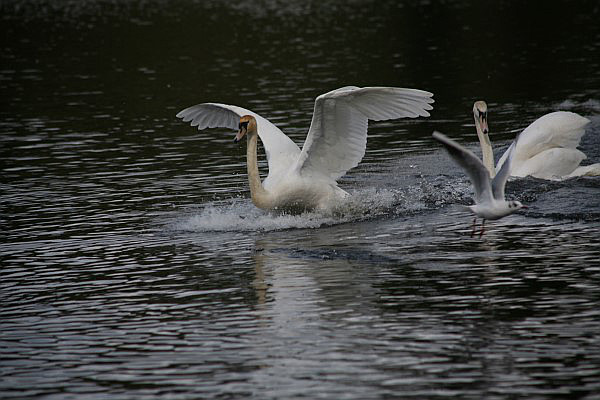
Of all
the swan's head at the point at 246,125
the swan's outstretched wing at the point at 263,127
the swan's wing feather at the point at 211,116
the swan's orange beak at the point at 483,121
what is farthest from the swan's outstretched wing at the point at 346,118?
the swan's wing feather at the point at 211,116

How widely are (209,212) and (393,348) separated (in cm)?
595

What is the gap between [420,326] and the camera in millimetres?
9016

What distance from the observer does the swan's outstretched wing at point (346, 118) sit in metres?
12.9

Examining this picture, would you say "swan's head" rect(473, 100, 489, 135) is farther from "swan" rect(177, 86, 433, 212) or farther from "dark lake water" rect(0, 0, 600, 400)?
"swan" rect(177, 86, 433, 212)

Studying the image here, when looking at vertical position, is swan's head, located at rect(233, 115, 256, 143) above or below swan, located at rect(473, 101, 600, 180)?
above

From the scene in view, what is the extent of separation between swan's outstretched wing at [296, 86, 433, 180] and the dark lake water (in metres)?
0.59

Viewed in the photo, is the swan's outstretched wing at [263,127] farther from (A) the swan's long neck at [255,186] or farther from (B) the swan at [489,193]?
(B) the swan at [489,193]

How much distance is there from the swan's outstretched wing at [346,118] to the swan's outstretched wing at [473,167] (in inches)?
68.9

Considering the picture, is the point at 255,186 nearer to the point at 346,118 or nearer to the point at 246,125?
the point at 246,125

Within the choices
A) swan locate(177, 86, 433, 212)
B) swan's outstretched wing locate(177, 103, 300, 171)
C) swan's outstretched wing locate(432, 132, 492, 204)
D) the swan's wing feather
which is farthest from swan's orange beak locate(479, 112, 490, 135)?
swan's outstretched wing locate(432, 132, 492, 204)

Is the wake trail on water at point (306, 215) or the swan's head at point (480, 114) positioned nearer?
the wake trail on water at point (306, 215)

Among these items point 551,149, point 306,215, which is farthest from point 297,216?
point 551,149

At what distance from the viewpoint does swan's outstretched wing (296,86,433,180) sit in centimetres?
1291

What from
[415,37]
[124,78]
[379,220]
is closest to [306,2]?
[415,37]
